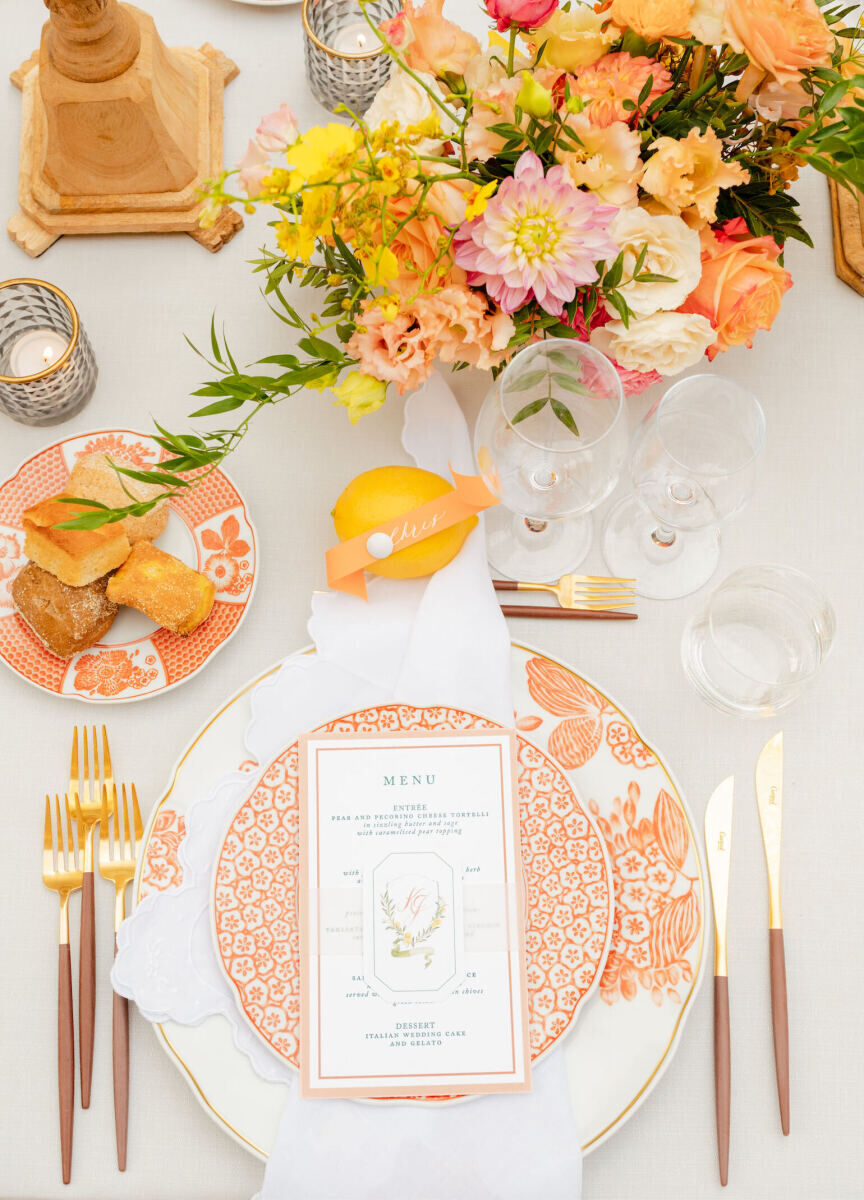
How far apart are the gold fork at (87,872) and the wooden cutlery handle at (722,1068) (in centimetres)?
56

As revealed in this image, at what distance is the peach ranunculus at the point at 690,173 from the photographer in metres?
0.71

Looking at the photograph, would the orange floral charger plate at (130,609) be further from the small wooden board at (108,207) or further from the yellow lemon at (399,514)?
the small wooden board at (108,207)

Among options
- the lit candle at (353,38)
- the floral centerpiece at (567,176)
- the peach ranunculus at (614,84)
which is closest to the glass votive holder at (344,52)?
the lit candle at (353,38)

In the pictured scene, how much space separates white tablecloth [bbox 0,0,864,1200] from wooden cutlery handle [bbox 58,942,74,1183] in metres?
0.02

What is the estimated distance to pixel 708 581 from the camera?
3.10ft

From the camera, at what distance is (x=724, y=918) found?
2.78 ft

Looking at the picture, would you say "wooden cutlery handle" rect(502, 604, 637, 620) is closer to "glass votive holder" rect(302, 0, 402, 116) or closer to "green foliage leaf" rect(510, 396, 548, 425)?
"green foliage leaf" rect(510, 396, 548, 425)

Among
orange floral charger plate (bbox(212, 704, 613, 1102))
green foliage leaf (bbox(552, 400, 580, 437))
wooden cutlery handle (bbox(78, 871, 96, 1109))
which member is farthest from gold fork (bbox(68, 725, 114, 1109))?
green foliage leaf (bbox(552, 400, 580, 437))

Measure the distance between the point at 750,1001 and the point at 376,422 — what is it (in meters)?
0.68

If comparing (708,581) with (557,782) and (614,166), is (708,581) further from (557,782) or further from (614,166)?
(614,166)

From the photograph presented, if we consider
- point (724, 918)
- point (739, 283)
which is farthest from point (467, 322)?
point (724, 918)

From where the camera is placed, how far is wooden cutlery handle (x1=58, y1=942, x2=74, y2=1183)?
0.80m

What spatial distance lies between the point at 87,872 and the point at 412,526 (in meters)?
0.44

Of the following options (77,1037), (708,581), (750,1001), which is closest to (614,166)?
(708,581)
